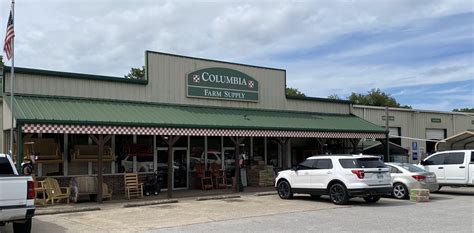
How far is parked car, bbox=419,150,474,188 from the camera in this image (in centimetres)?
1983

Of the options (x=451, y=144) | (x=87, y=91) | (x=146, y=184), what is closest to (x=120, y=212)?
(x=146, y=184)

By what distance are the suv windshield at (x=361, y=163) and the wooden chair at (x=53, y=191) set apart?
9.59m

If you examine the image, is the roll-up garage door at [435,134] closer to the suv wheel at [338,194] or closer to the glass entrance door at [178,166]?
the glass entrance door at [178,166]

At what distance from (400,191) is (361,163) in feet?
10.2

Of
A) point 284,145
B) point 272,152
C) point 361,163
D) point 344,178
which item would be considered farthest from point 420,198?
point 272,152

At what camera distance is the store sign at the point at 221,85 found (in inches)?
908

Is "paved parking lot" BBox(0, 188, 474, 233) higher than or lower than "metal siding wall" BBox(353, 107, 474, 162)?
lower

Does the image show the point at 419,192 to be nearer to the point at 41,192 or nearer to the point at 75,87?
the point at 41,192

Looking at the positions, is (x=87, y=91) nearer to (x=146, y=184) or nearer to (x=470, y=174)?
(x=146, y=184)

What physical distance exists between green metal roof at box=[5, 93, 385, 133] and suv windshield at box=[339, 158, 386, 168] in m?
5.75

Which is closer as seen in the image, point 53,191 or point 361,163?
point 361,163

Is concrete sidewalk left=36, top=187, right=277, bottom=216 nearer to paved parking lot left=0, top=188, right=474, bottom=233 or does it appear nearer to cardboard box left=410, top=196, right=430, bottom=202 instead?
paved parking lot left=0, top=188, right=474, bottom=233

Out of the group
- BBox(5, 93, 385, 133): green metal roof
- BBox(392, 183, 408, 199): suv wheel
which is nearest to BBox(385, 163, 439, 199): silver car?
BBox(392, 183, 408, 199): suv wheel

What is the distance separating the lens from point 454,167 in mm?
20203
